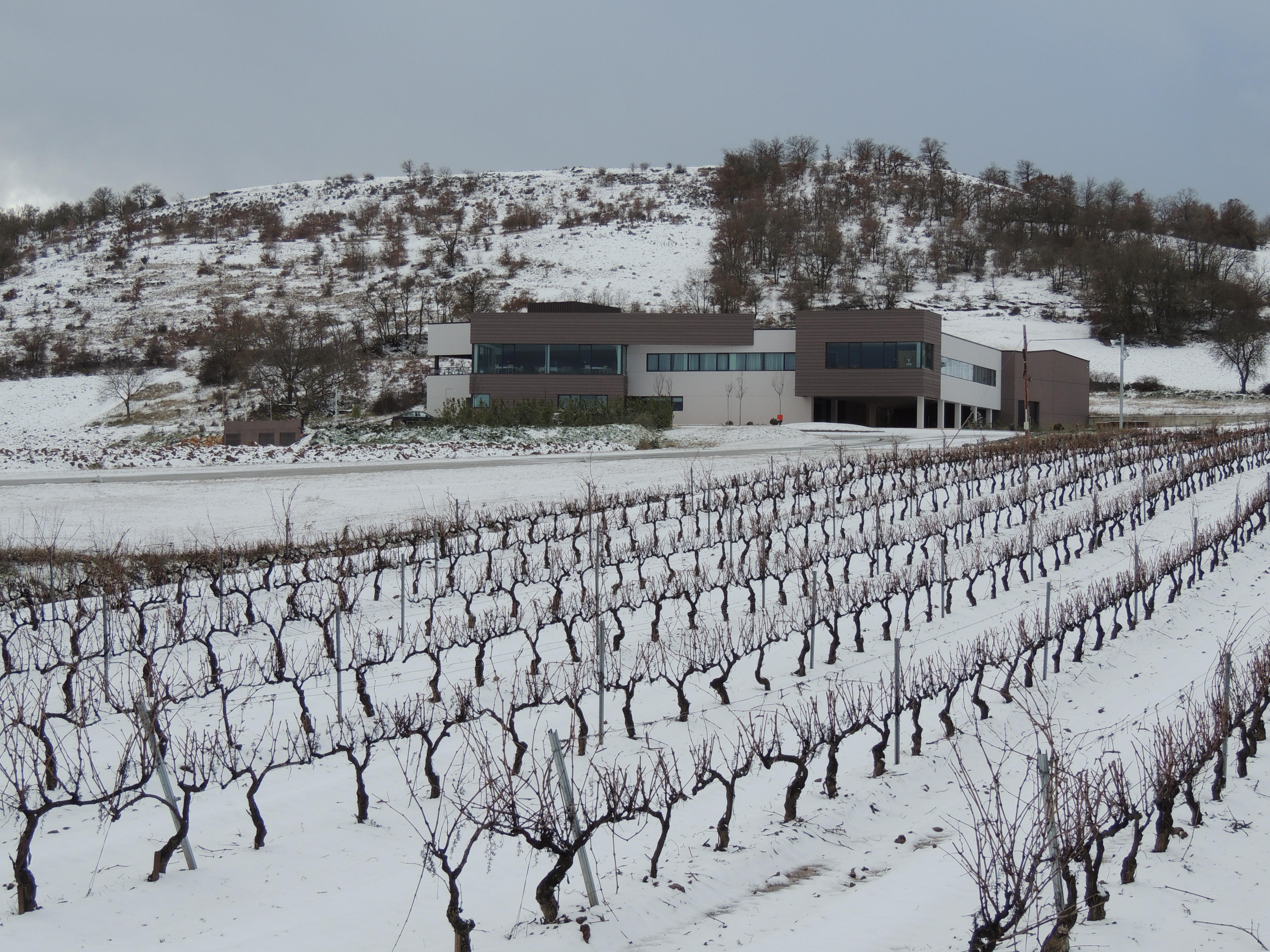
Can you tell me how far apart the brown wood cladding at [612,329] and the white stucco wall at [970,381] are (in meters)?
12.4

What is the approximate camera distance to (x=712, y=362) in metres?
63.3

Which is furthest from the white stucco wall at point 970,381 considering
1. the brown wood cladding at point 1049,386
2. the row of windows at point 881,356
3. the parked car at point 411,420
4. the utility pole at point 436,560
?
the utility pole at point 436,560

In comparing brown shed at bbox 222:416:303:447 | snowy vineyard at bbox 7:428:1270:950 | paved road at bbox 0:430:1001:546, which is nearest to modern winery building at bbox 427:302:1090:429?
brown shed at bbox 222:416:303:447

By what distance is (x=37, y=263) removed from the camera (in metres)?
118

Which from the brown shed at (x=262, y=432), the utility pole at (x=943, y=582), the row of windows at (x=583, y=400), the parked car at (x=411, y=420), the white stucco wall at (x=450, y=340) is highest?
the white stucco wall at (x=450, y=340)

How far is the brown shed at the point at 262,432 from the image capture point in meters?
51.8

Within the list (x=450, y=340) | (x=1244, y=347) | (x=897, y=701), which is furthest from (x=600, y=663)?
(x=1244, y=347)

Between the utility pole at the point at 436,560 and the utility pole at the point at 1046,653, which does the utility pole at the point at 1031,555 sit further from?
the utility pole at the point at 436,560

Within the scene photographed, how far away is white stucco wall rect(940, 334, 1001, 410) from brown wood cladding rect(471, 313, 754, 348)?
1242 cm

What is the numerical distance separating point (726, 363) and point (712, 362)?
0.87 m

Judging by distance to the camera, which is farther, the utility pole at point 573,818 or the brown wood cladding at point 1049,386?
the brown wood cladding at point 1049,386

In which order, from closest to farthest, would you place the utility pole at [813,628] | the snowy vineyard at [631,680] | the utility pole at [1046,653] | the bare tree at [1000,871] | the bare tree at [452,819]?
the bare tree at [1000,871] < the bare tree at [452,819] < the snowy vineyard at [631,680] < the utility pole at [1046,653] < the utility pole at [813,628]

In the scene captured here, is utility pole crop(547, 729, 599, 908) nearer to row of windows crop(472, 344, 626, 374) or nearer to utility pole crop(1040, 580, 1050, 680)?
utility pole crop(1040, 580, 1050, 680)

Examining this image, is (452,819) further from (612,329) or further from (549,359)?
(612,329)
